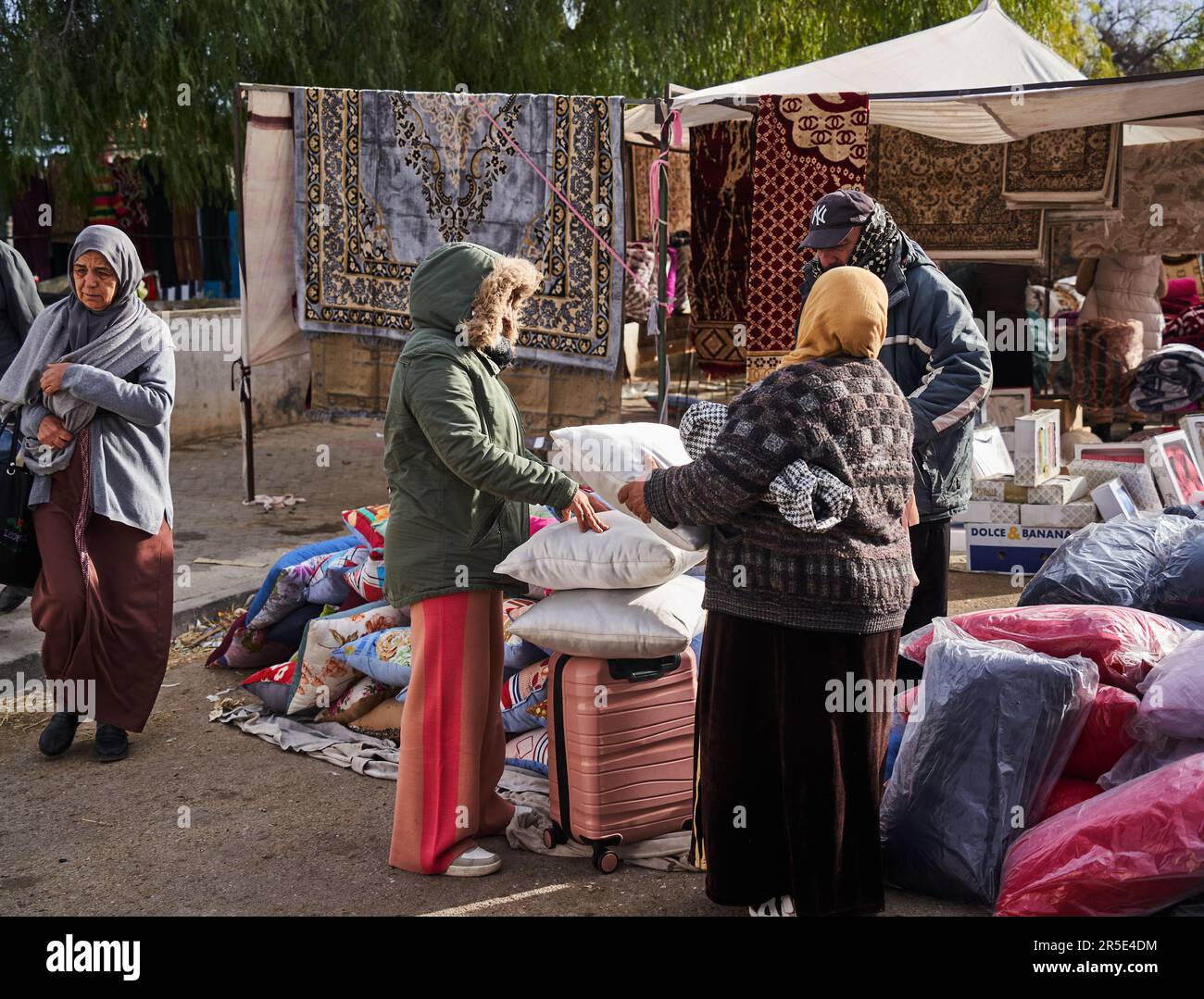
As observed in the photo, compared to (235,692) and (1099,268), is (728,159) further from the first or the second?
(235,692)

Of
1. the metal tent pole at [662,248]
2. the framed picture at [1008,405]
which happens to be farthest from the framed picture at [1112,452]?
the metal tent pole at [662,248]

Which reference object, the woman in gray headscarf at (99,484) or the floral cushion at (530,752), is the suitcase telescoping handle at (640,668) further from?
the woman in gray headscarf at (99,484)

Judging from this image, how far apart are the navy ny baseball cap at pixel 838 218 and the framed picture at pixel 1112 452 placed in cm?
377

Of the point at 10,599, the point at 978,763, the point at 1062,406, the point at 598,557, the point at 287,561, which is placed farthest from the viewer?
the point at 1062,406

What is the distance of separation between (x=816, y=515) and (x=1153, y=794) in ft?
3.41

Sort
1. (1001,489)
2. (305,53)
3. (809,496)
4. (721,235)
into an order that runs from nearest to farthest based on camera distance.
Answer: (809,496) < (1001,489) < (721,235) < (305,53)

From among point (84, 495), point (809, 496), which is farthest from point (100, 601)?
point (809, 496)

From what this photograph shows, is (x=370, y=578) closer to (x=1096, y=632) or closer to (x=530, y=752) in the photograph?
(x=530, y=752)

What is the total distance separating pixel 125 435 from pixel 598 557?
197 cm

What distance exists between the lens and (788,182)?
21.9 ft

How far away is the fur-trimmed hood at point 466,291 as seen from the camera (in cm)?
353

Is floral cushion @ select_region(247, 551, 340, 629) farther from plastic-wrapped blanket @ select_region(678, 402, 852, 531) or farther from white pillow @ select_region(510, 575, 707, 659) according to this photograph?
plastic-wrapped blanket @ select_region(678, 402, 852, 531)

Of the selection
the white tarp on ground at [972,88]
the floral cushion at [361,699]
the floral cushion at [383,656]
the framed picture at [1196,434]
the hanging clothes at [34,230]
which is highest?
the white tarp on ground at [972,88]

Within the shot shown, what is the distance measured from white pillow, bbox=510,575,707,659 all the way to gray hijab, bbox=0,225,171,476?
72.4 inches
